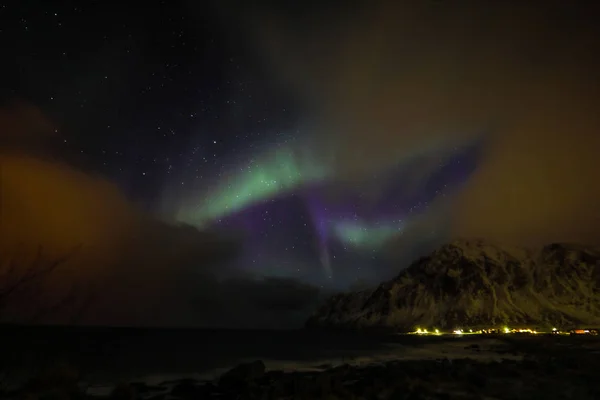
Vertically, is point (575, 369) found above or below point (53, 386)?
below

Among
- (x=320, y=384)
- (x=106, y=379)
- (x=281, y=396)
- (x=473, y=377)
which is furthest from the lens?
(x=106, y=379)

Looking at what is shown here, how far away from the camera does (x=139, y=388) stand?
38875 millimetres

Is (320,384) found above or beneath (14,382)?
beneath

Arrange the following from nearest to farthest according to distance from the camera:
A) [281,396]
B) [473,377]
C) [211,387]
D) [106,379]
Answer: [281,396] < [473,377] < [211,387] < [106,379]

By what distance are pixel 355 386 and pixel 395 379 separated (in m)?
3.55

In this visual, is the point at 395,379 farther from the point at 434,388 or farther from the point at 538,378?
the point at 538,378

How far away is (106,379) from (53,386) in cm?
1640

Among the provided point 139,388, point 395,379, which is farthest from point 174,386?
point 395,379

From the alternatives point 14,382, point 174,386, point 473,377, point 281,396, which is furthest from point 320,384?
point 14,382

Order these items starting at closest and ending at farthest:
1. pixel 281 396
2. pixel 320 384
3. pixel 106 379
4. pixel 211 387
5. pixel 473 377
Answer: pixel 281 396 → pixel 320 384 → pixel 473 377 → pixel 211 387 → pixel 106 379

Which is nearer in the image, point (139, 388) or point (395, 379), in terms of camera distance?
point (395, 379)

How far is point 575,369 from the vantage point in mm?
40531

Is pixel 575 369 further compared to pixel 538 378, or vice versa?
pixel 575 369

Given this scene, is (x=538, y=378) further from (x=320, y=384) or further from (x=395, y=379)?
(x=320, y=384)
